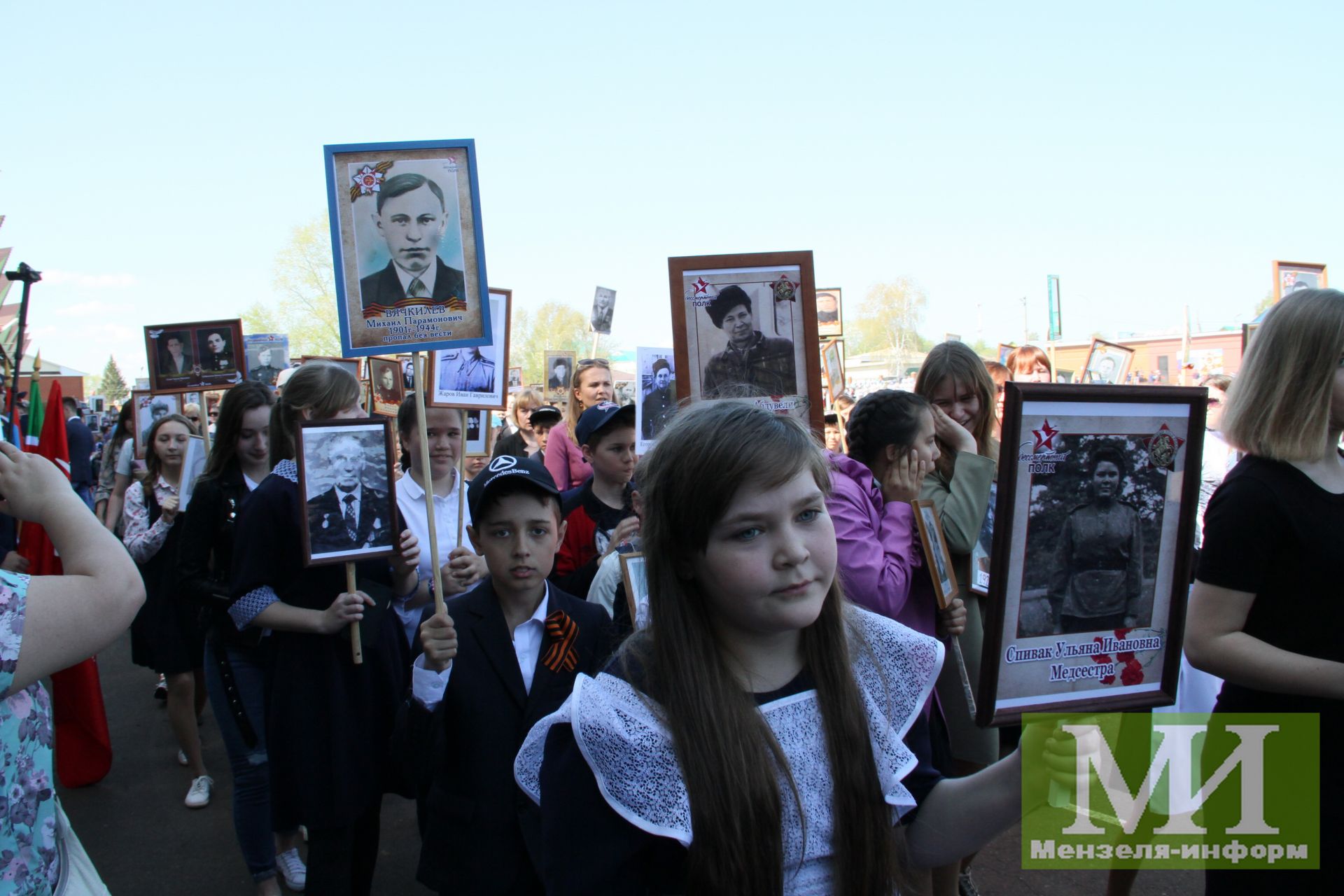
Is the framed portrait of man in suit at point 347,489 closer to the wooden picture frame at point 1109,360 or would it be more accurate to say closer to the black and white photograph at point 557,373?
A: the black and white photograph at point 557,373

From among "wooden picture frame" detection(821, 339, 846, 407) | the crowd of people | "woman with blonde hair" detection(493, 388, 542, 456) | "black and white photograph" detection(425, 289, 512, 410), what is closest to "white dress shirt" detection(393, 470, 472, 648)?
the crowd of people

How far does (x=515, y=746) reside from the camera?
8.46 ft

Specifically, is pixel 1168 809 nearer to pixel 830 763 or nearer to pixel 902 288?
pixel 830 763

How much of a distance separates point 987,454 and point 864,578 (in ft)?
4.75

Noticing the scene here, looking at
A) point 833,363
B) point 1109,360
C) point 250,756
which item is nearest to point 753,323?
point 250,756

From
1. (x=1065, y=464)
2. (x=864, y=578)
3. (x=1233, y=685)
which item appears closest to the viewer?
(x=1065, y=464)

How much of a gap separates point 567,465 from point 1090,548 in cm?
478

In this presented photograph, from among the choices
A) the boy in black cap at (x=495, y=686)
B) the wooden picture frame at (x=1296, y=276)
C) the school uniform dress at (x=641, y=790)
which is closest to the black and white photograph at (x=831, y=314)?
the wooden picture frame at (x=1296, y=276)

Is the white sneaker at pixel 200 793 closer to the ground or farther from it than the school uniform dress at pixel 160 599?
closer to the ground

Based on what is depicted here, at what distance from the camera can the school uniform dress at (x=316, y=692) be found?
10.6ft

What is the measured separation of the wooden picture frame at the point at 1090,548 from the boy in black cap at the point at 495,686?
1.43 metres

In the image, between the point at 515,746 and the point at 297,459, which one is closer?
the point at 515,746

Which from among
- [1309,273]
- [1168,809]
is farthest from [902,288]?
[1168,809]

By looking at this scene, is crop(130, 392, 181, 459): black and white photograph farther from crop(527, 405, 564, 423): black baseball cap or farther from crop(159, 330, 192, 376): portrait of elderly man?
crop(527, 405, 564, 423): black baseball cap
